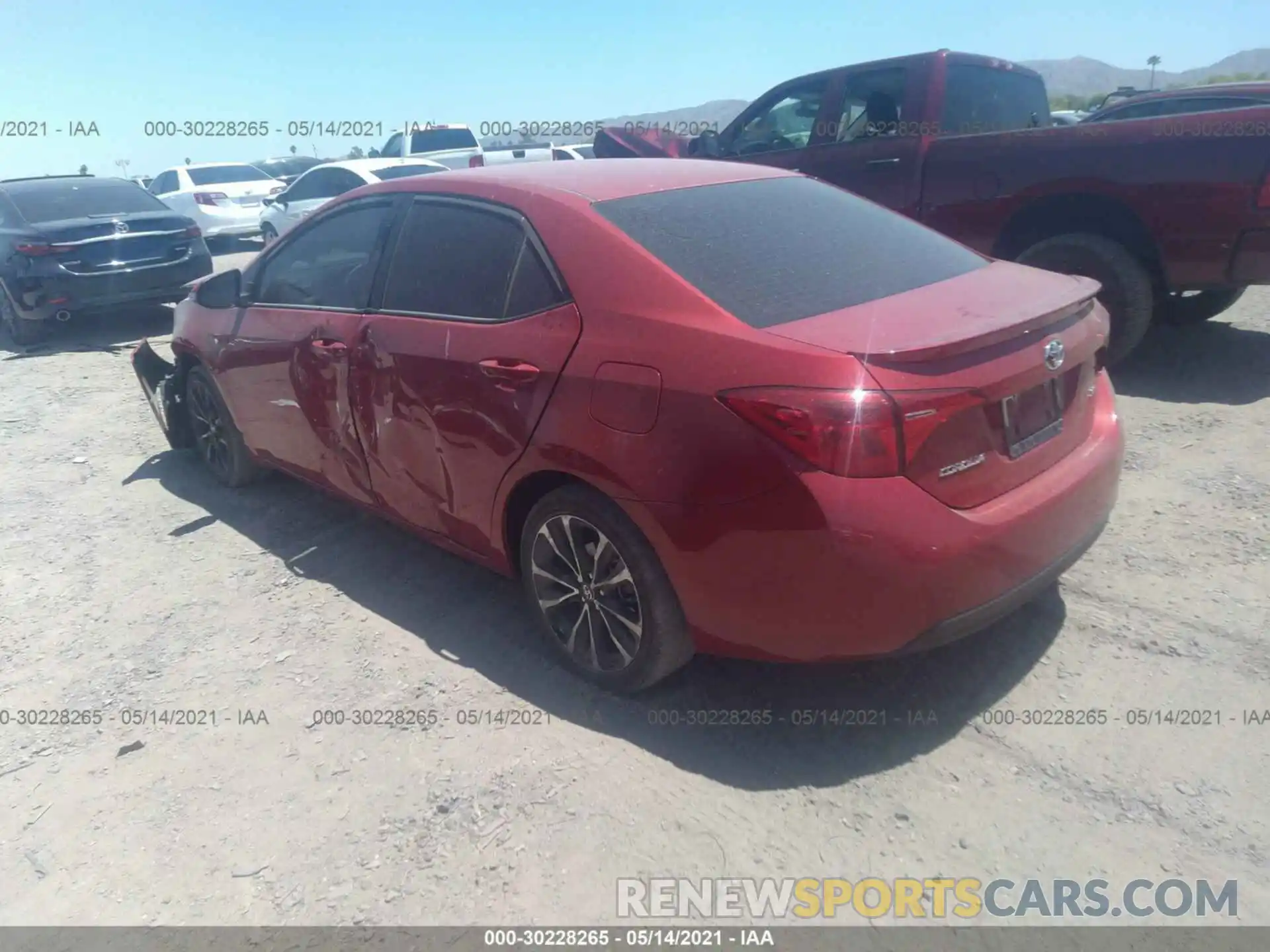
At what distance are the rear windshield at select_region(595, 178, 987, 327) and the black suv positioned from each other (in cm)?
789

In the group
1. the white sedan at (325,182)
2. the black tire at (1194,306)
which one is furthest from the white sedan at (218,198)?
the black tire at (1194,306)

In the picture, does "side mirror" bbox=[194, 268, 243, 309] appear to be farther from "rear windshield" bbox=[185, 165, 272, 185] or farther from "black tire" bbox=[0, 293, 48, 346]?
"rear windshield" bbox=[185, 165, 272, 185]

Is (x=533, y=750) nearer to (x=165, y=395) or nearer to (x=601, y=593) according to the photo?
(x=601, y=593)

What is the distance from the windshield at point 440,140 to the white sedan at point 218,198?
3.19 metres

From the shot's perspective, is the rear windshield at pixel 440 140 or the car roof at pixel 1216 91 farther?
the rear windshield at pixel 440 140

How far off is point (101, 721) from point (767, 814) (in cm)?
237

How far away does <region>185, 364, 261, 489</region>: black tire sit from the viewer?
489 cm

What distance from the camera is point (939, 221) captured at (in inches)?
254

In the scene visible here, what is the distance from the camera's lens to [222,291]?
15.2 feet

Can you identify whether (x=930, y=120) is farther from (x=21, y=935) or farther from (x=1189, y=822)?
(x=21, y=935)

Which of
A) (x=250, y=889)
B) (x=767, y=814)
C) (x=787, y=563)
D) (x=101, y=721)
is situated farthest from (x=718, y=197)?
(x=101, y=721)

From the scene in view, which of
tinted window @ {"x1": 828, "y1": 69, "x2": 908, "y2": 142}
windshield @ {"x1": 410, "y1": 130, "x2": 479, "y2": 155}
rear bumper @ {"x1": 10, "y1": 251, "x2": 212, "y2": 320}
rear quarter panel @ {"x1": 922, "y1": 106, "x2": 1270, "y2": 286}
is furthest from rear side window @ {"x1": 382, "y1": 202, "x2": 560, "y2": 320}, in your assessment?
windshield @ {"x1": 410, "y1": 130, "x2": 479, "y2": 155}

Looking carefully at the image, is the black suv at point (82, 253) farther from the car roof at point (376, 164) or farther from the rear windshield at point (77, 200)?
the car roof at point (376, 164)

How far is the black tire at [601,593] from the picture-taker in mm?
2812
